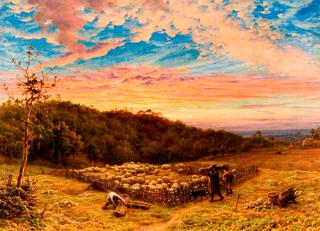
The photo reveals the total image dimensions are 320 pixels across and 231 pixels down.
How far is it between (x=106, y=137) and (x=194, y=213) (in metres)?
42.3

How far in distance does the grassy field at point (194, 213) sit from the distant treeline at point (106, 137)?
62.1ft

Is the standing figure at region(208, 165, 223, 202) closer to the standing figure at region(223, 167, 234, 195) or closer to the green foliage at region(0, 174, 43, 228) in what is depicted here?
the standing figure at region(223, 167, 234, 195)

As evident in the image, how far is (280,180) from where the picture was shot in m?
32.4

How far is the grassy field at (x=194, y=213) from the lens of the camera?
18719mm

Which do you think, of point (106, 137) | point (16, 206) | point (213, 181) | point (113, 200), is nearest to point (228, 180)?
point (213, 181)

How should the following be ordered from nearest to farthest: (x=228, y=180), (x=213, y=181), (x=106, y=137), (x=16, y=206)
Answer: (x=16, y=206)
(x=213, y=181)
(x=228, y=180)
(x=106, y=137)

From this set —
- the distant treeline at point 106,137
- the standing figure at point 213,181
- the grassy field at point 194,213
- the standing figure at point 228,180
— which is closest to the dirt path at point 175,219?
the grassy field at point 194,213

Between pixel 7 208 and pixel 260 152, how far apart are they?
152ft

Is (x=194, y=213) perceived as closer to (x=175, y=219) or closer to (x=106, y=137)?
(x=175, y=219)

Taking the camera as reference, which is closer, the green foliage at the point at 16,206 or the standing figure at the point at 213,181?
the green foliage at the point at 16,206

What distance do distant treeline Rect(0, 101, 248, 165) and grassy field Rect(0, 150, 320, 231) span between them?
746 inches

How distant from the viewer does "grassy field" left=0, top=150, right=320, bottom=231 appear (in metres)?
18.7

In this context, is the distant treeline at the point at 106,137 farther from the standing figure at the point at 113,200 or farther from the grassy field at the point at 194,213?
the standing figure at the point at 113,200

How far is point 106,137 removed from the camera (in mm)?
63312
